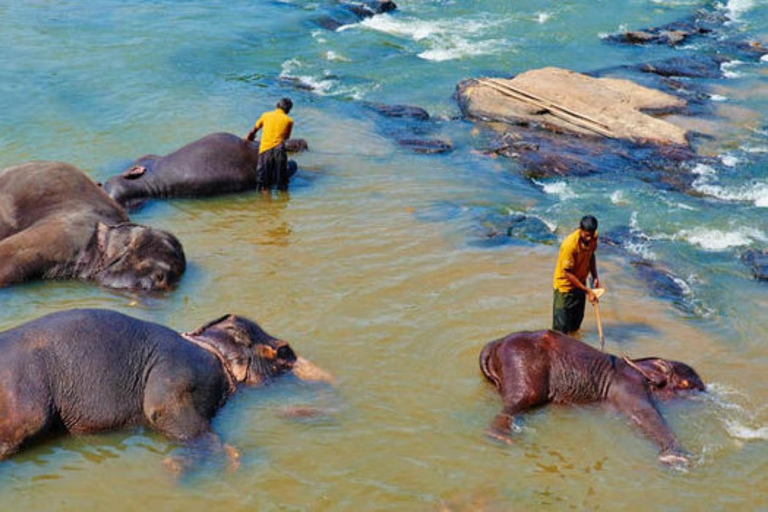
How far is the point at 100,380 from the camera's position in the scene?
6.61 metres

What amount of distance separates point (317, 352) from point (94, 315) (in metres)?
2.28

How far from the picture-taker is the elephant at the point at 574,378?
25.2 ft

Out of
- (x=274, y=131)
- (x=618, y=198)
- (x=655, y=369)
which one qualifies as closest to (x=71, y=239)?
(x=274, y=131)

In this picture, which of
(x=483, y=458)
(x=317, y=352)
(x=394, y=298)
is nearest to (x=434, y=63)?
(x=394, y=298)

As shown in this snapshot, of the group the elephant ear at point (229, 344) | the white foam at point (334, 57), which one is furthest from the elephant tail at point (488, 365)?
the white foam at point (334, 57)

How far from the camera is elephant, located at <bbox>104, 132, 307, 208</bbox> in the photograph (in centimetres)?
1241

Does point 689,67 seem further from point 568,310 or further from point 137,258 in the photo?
point 137,258

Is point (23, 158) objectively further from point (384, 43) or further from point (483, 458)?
point (384, 43)

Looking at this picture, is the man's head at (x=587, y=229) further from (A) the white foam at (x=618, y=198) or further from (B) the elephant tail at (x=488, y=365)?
(A) the white foam at (x=618, y=198)

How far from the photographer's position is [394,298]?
973 cm

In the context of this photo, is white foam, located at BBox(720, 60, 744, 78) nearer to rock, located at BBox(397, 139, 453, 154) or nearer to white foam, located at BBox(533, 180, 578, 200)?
rock, located at BBox(397, 139, 453, 154)

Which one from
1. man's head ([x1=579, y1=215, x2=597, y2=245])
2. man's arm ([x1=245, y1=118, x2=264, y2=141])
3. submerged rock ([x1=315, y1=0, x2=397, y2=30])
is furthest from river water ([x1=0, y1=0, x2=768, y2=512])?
submerged rock ([x1=315, y1=0, x2=397, y2=30])

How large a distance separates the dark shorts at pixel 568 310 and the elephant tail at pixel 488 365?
0.95 meters

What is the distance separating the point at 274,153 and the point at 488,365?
18.8 ft
